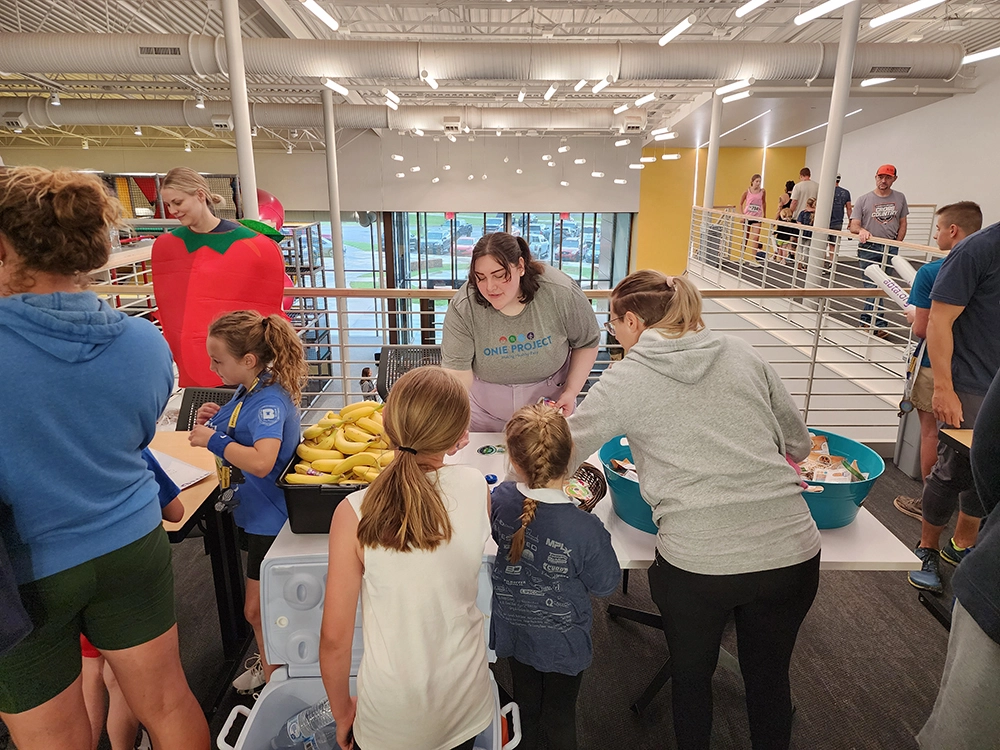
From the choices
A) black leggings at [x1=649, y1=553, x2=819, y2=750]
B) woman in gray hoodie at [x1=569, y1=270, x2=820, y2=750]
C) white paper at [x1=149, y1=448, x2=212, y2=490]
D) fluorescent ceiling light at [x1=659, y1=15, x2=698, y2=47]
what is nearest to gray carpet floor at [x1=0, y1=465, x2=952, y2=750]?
black leggings at [x1=649, y1=553, x2=819, y2=750]

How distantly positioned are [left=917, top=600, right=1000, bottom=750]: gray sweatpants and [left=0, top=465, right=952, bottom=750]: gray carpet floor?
107 centimetres

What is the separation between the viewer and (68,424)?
1.16 meters

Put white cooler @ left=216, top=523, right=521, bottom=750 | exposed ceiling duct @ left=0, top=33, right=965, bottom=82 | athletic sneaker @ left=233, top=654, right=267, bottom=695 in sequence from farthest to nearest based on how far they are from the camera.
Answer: exposed ceiling duct @ left=0, top=33, right=965, bottom=82 → athletic sneaker @ left=233, top=654, right=267, bottom=695 → white cooler @ left=216, top=523, right=521, bottom=750

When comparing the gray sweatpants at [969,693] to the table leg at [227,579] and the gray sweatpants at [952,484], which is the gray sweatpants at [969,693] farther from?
the table leg at [227,579]

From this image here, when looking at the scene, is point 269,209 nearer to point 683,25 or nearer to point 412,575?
point 683,25

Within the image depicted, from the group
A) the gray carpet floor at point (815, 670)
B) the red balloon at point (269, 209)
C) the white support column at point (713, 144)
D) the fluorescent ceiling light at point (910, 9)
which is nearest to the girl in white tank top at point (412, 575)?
the gray carpet floor at point (815, 670)

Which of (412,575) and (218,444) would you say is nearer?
(412,575)

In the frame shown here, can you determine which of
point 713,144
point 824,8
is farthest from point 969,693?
point 713,144

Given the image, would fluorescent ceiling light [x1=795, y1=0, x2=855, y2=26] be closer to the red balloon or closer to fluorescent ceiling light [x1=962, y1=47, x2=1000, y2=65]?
fluorescent ceiling light [x1=962, y1=47, x2=1000, y2=65]

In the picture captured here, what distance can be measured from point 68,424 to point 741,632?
1649 mm

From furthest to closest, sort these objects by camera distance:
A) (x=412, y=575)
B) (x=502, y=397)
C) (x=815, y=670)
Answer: (x=502, y=397) < (x=815, y=670) < (x=412, y=575)

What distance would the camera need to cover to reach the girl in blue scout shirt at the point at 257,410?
1.75 meters

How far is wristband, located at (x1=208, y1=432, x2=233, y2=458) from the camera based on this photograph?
1.68m

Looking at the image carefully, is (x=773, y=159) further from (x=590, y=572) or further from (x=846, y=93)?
(x=590, y=572)
